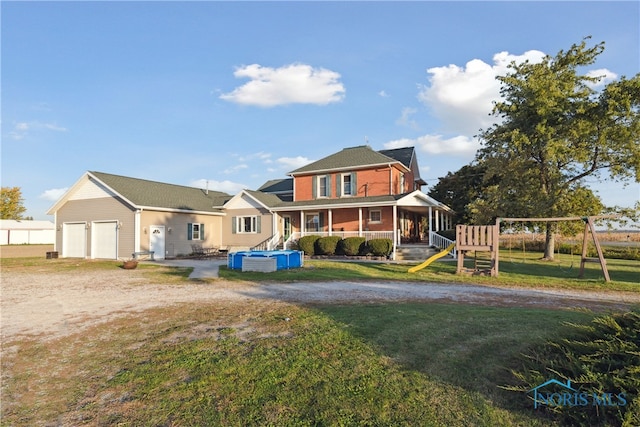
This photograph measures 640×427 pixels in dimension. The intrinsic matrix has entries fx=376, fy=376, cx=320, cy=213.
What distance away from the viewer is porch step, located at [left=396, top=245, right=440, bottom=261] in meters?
22.1

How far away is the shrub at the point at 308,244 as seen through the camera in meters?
24.3

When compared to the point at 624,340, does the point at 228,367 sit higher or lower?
lower

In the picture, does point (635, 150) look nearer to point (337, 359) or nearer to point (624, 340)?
point (624, 340)

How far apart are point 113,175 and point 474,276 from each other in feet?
80.8

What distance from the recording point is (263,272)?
50.8ft

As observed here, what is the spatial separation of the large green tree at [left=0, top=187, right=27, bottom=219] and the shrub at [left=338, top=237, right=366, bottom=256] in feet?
239

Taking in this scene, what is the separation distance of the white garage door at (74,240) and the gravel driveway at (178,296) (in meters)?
13.2

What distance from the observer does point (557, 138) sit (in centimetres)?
2056

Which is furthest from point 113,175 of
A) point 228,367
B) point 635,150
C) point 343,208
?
point 635,150

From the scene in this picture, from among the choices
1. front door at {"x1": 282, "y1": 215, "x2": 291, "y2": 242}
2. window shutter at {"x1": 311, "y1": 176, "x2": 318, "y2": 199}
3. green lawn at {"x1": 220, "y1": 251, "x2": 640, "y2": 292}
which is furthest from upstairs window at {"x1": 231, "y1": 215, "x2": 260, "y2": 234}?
green lawn at {"x1": 220, "y1": 251, "x2": 640, "y2": 292}

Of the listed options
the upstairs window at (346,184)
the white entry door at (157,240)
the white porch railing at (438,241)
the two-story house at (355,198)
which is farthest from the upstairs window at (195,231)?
the white porch railing at (438,241)

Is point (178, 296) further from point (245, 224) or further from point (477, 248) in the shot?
point (245, 224)

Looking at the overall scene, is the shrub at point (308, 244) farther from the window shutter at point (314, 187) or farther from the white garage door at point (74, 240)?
the white garage door at point (74, 240)

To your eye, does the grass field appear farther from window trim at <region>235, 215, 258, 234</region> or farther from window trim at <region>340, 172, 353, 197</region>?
window trim at <region>235, 215, 258, 234</region>
